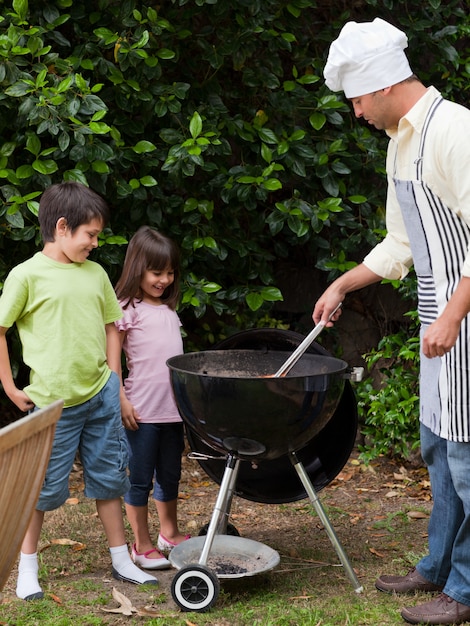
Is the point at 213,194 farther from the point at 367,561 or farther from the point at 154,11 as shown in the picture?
the point at 367,561

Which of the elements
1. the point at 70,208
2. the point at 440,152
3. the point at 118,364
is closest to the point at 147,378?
the point at 118,364

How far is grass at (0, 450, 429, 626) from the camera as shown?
3.32m

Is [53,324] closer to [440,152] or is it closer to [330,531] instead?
[330,531]

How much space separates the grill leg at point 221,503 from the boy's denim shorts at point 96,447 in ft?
1.38

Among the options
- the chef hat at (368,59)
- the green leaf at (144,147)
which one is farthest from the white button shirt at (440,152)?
the green leaf at (144,147)

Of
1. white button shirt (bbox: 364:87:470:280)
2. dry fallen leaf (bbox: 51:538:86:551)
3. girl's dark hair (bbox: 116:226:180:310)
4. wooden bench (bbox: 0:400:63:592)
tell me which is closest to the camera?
wooden bench (bbox: 0:400:63:592)

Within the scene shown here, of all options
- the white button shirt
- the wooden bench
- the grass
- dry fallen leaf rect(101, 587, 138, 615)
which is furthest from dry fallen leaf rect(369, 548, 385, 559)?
the wooden bench

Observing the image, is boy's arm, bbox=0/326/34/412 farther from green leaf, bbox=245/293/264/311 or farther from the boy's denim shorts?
green leaf, bbox=245/293/264/311

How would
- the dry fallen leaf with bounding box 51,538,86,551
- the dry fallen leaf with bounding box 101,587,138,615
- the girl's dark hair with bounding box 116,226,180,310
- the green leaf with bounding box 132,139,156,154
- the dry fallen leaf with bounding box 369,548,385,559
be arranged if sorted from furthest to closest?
the green leaf with bounding box 132,139,156,154 < the dry fallen leaf with bounding box 51,538,86,551 < the dry fallen leaf with bounding box 369,548,385,559 < the girl's dark hair with bounding box 116,226,180,310 < the dry fallen leaf with bounding box 101,587,138,615

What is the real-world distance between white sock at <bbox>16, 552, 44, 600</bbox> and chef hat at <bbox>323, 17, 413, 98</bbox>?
214cm

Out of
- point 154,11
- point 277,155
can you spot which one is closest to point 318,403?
point 277,155

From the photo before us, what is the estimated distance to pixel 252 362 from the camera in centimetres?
390

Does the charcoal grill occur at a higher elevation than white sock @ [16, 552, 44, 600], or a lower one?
higher

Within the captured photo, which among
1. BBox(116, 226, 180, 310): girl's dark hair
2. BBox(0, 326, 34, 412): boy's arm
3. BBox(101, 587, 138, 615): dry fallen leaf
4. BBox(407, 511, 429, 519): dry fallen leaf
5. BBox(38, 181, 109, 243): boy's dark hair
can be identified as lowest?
BBox(101, 587, 138, 615): dry fallen leaf
